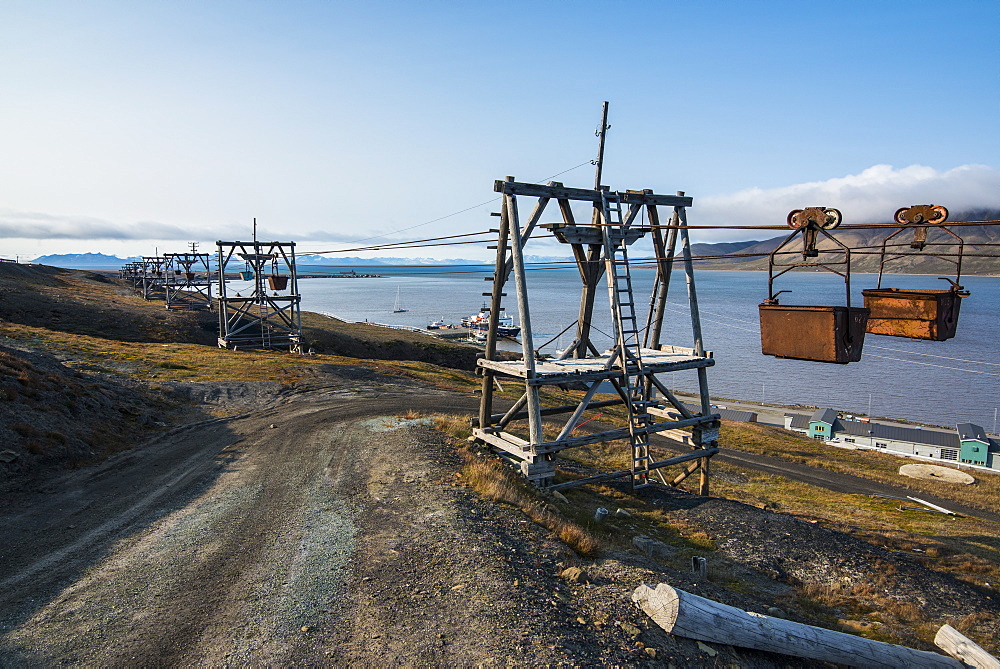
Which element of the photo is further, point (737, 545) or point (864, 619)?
point (737, 545)

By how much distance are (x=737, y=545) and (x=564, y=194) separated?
8.08m

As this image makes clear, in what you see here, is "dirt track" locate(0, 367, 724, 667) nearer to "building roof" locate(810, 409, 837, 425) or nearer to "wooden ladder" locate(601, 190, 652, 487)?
"wooden ladder" locate(601, 190, 652, 487)

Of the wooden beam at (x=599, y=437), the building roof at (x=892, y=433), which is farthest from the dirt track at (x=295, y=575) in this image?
the building roof at (x=892, y=433)

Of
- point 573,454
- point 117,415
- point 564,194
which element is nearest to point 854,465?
point 573,454

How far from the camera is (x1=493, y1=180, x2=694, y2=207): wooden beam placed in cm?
1164

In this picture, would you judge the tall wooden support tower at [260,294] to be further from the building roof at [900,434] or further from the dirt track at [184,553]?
the building roof at [900,434]

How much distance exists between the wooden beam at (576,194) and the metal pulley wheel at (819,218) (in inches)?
186

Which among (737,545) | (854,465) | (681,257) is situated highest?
(681,257)

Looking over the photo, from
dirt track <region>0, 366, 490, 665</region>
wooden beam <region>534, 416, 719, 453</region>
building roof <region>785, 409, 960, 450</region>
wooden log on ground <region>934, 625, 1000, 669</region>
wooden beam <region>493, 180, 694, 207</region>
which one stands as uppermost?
wooden beam <region>493, 180, 694, 207</region>

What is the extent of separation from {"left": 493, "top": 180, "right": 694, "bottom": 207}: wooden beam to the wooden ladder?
0.43m

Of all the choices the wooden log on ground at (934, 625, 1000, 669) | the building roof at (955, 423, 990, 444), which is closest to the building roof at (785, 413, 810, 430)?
the building roof at (955, 423, 990, 444)

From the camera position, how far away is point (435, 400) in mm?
25438

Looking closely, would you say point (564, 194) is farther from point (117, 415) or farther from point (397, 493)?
point (117, 415)

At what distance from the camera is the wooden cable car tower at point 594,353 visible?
11508 millimetres
